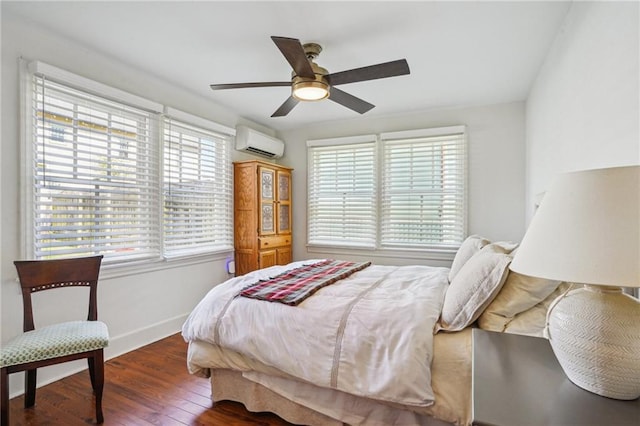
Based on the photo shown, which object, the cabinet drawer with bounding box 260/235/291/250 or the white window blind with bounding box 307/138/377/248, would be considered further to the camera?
the white window blind with bounding box 307/138/377/248

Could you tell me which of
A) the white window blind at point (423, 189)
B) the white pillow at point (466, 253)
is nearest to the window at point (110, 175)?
the white window blind at point (423, 189)

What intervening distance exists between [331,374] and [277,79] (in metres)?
2.66

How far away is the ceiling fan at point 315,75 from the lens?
1963 millimetres

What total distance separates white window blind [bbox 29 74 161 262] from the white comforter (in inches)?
50.2

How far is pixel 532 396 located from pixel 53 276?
8.84 feet

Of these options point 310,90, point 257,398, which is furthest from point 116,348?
point 310,90

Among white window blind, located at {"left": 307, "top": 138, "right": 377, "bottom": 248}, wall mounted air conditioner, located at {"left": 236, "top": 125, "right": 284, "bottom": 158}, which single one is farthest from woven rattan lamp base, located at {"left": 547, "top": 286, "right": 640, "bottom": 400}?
wall mounted air conditioner, located at {"left": 236, "top": 125, "right": 284, "bottom": 158}

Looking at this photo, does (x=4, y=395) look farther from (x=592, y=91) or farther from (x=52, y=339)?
(x=592, y=91)

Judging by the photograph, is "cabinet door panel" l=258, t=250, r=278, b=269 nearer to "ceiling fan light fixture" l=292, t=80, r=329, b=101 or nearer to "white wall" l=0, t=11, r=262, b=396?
"white wall" l=0, t=11, r=262, b=396

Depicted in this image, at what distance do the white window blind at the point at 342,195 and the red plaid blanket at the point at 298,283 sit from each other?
1.44 m

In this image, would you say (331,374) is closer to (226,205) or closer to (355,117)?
(226,205)

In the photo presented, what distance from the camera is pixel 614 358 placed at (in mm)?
817

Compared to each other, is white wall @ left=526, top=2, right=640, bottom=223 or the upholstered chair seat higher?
white wall @ left=526, top=2, right=640, bottom=223

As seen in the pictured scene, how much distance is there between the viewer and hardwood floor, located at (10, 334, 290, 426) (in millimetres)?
1878
